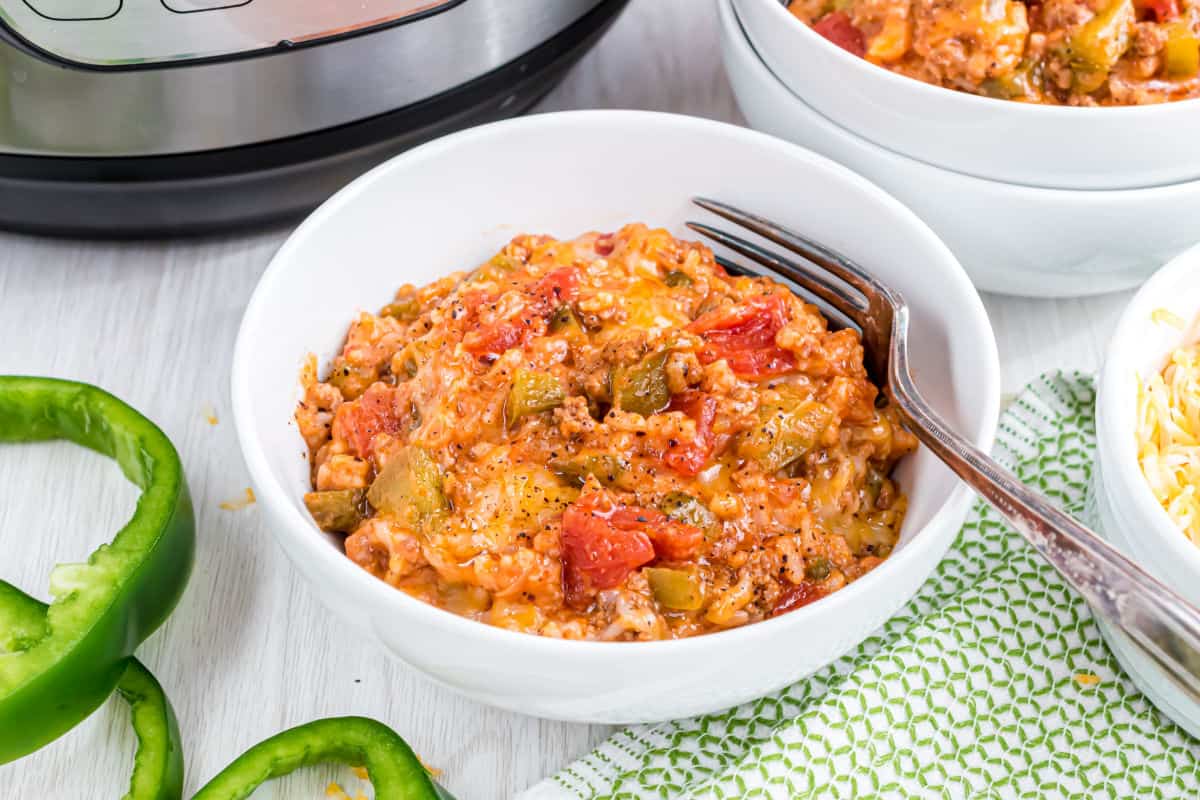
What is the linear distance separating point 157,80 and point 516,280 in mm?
651

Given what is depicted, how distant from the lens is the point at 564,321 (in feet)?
6.32

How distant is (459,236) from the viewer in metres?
2.20

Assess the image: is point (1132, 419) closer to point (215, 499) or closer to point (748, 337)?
point (748, 337)

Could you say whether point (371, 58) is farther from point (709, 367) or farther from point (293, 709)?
point (293, 709)

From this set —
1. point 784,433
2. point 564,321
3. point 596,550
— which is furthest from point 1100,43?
point 596,550

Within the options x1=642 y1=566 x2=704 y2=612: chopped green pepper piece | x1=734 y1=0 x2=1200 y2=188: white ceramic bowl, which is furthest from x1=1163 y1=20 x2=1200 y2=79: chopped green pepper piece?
x1=642 y1=566 x2=704 y2=612: chopped green pepper piece

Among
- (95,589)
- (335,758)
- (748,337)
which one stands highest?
(748,337)

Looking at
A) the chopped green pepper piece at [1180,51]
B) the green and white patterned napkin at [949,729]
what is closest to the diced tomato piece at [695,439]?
the green and white patterned napkin at [949,729]

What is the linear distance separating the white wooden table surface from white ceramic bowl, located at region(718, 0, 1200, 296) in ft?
0.61

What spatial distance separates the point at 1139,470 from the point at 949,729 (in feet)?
1.41

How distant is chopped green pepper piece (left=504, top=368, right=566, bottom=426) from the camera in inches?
71.3

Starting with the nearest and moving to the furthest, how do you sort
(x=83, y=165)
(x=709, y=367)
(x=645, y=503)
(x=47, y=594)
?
(x=645, y=503), (x=709, y=367), (x=47, y=594), (x=83, y=165)

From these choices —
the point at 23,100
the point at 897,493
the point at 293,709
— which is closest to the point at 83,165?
the point at 23,100

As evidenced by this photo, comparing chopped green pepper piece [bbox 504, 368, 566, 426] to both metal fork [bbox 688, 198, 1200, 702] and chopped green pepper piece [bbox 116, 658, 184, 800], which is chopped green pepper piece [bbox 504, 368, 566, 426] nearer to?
metal fork [bbox 688, 198, 1200, 702]
